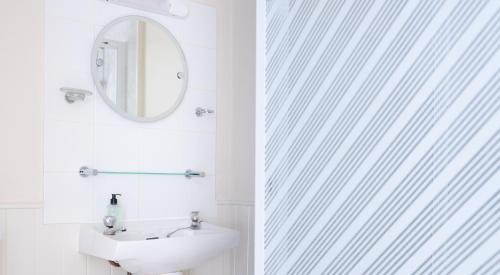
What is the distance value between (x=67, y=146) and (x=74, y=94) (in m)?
0.23

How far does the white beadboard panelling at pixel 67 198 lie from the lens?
189cm

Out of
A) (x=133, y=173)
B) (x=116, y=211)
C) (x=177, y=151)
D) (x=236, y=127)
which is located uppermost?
(x=236, y=127)

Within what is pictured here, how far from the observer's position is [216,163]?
2.42 m

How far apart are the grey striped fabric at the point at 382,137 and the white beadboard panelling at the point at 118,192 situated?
2.53 ft

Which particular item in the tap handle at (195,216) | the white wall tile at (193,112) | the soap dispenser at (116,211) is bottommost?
the tap handle at (195,216)

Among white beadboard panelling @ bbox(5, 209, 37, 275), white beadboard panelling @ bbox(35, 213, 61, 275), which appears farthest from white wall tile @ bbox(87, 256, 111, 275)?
white beadboard panelling @ bbox(5, 209, 37, 275)

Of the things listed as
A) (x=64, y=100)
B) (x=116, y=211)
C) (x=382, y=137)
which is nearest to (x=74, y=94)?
(x=64, y=100)

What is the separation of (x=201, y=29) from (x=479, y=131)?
5.58ft

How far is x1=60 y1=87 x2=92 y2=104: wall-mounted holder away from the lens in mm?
1896

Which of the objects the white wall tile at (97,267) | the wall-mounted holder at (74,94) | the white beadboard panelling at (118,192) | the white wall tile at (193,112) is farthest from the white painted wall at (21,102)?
the white wall tile at (193,112)

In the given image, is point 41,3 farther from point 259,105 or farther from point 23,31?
point 259,105

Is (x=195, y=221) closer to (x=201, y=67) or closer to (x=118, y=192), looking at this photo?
(x=118, y=192)

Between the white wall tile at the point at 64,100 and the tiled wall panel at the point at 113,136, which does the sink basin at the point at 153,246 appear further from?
the white wall tile at the point at 64,100

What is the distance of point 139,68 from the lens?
7.11ft
